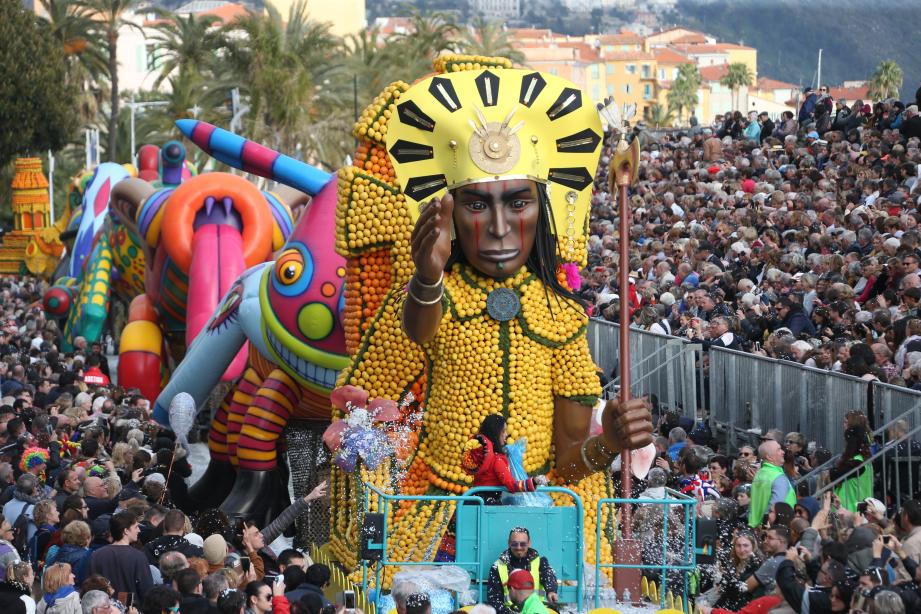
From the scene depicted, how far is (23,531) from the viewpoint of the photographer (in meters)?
9.42

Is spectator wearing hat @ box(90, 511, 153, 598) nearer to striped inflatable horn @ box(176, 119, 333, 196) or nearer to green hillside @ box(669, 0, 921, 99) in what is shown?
striped inflatable horn @ box(176, 119, 333, 196)

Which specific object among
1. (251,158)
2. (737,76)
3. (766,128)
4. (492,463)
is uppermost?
(737,76)

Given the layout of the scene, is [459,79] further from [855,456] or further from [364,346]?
[855,456]

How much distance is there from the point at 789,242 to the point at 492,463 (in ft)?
28.8

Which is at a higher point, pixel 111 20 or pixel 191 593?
pixel 111 20

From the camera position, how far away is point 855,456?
974cm

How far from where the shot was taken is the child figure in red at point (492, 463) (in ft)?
26.4

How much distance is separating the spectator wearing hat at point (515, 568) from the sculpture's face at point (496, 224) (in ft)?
5.60

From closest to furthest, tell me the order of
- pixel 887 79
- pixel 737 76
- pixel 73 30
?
pixel 73 30, pixel 887 79, pixel 737 76

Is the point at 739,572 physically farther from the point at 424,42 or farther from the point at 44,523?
the point at 424,42

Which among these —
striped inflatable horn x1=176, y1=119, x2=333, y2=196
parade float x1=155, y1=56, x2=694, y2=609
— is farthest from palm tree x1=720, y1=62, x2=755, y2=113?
parade float x1=155, y1=56, x2=694, y2=609

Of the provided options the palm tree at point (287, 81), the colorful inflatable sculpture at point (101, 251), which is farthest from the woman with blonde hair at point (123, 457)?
the palm tree at point (287, 81)

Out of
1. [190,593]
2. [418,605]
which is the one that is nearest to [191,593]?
[190,593]

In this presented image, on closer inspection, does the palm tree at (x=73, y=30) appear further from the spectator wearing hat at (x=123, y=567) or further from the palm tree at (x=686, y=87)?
the palm tree at (x=686, y=87)
